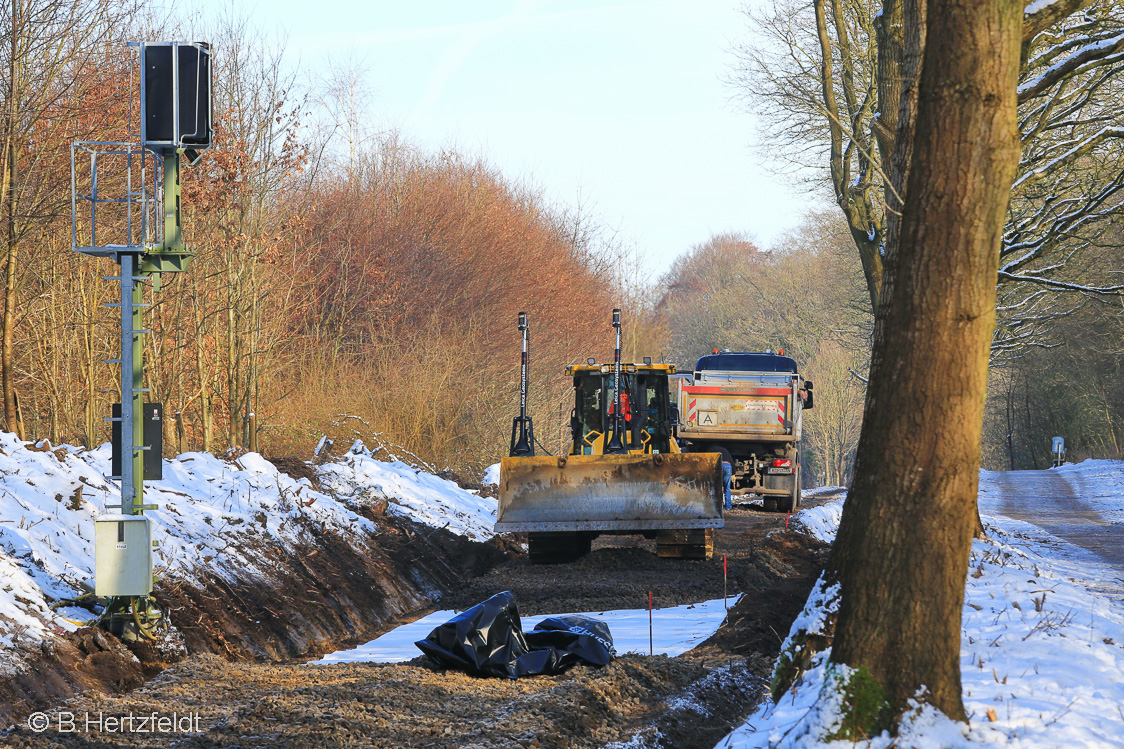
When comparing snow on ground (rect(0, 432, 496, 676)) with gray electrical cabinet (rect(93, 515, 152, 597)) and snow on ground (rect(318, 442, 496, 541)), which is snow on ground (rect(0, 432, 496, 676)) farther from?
gray electrical cabinet (rect(93, 515, 152, 597))

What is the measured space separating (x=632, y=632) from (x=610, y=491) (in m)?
3.57

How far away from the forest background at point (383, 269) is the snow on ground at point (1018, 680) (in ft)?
15.4

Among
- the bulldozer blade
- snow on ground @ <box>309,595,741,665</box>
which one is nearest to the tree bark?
snow on ground @ <box>309,595,741,665</box>

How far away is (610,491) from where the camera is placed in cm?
1303

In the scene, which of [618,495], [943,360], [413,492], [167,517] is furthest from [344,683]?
[413,492]

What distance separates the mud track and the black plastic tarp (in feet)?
0.46

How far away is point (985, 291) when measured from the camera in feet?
15.7

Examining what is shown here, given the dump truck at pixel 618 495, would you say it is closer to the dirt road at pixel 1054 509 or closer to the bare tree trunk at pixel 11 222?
the dirt road at pixel 1054 509

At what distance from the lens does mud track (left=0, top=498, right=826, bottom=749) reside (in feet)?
18.2

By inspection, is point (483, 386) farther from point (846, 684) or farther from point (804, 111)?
point (846, 684)

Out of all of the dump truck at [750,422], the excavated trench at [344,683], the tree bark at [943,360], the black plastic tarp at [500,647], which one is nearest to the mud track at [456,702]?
the excavated trench at [344,683]

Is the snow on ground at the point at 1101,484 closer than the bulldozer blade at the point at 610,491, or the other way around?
the bulldozer blade at the point at 610,491

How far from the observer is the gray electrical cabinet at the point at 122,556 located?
7.20 meters

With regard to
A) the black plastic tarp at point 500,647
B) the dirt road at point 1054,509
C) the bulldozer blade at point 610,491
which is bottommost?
the dirt road at point 1054,509
